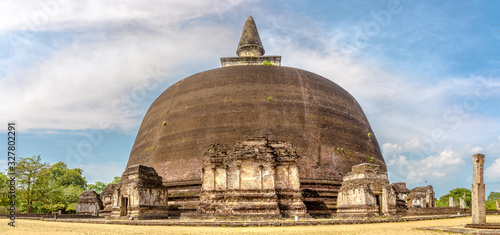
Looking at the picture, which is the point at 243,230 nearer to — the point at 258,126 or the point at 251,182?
the point at 251,182

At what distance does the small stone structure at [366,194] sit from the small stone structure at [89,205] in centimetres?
1613

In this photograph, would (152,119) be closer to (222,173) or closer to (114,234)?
(222,173)

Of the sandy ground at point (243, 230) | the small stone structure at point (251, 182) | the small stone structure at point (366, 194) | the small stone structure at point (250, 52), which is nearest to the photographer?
the sandy ground at point (243, 230)

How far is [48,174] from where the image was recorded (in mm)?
30922

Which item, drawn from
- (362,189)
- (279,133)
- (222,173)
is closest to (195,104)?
(279,133)

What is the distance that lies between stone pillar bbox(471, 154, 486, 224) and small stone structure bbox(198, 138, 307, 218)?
7.34m

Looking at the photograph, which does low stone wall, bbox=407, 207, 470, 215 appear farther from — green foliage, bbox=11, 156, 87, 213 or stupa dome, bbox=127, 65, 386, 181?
green foliage, bbox=11, 156, 87, 213

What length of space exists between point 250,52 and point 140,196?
18221mm

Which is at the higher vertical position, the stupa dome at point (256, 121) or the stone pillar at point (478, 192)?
the stupa dome at point (256, 121)

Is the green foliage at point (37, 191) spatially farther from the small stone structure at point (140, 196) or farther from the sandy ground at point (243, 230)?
the sandy ground at point (243, 230)

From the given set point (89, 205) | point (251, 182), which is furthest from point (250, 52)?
point (251, 182)

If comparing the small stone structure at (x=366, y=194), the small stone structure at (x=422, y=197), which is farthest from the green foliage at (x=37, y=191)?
the small stone structure at (x=422, y=197)

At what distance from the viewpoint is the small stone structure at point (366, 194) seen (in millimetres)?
17562

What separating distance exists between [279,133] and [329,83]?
6.83m
